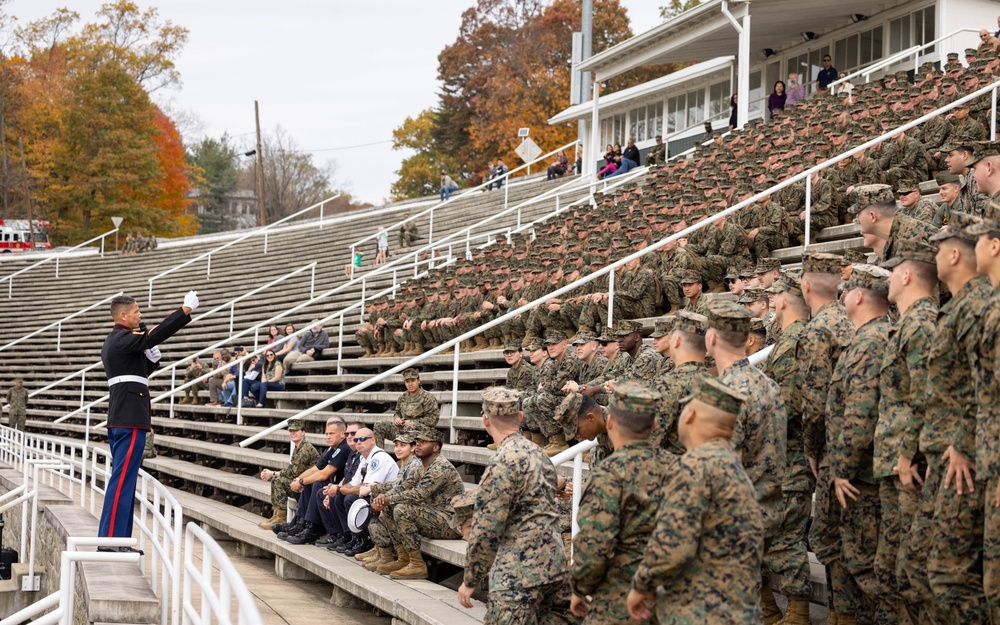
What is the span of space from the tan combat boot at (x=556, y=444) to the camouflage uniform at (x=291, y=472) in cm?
299

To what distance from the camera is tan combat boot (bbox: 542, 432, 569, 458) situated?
9.84m

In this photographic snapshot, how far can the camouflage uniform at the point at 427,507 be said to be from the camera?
8.71 m

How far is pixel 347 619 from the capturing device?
851cm

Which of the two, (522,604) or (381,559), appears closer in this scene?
(522,604)

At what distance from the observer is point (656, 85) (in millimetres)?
30984

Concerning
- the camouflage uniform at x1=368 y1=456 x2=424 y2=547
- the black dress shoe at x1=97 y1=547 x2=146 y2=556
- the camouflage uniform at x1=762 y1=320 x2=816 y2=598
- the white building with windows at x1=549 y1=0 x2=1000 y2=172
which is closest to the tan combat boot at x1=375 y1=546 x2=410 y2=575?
the camouflage uniform at x1=368 y1=456 x2=424 y2=547

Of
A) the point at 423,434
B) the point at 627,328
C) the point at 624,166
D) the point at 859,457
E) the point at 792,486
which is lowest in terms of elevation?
the point at 423,434

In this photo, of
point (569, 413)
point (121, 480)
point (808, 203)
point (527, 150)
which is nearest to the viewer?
point (121, 480)

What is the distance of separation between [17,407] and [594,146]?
1599 cm

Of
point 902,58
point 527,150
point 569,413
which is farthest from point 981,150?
point 527,150

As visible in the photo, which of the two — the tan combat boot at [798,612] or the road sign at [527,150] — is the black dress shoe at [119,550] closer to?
the tan combat boot at [798,612]

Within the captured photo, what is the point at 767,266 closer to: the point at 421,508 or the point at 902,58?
the point at 421,508

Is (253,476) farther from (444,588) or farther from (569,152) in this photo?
(569,152)

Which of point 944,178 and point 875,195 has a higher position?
point 944,178
